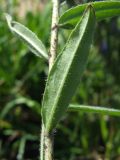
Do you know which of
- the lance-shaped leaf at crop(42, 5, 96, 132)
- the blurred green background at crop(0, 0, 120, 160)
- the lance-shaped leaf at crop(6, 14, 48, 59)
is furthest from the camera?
the blurred green background at crop(0, 0, 120, 160)

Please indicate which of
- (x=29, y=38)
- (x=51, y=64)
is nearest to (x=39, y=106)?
(x=29, y=38)

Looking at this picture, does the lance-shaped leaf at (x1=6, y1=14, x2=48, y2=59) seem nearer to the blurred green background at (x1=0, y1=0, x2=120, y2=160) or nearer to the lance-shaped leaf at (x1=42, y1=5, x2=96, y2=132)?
the lance-shaped leaf at (x1=42, y1=5, x2=96, y2=132)

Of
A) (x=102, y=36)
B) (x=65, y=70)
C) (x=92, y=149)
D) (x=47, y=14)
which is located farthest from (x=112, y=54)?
(x=65, y=70)

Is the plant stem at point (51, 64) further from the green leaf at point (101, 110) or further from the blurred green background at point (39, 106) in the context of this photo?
the blurred green background at point (39, 106)

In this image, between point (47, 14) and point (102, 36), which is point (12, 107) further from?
point (102, 36)

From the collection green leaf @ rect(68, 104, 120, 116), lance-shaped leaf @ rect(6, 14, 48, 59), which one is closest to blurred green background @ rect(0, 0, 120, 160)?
lance-shaped leaf @ rect(6, 14, 48, 59)

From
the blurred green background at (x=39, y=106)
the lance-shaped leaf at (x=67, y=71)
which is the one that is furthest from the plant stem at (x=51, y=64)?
the blurred green background at (x=39, y=106)
